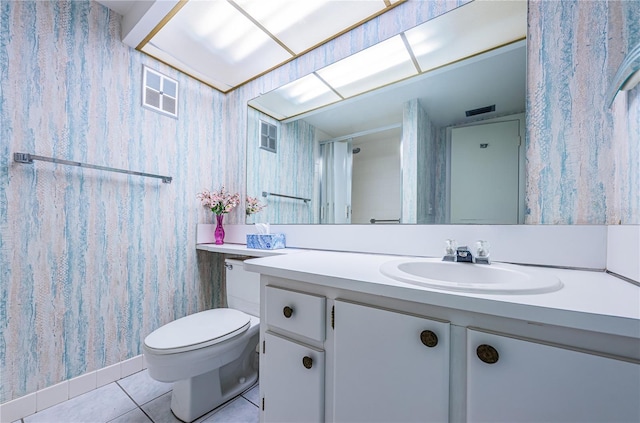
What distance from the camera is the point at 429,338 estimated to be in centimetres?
59

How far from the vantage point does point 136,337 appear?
62.7 inches

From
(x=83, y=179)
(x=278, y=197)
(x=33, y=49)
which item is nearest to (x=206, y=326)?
(x=278, y=197)

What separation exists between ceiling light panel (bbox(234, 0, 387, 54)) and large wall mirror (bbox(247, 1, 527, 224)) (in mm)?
201

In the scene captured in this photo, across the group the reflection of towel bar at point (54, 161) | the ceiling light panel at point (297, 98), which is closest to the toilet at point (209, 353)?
the reflection of towel bar at point (54, 161)

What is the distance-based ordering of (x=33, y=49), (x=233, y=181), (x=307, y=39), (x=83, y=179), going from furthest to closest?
1. (x=233, y=181)
2. (x=307, y=39)
3. (x=83, y=179)
4. (x=33, y=49)

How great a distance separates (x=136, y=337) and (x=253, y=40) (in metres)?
2.03

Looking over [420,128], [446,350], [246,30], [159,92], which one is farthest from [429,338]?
[159,92]

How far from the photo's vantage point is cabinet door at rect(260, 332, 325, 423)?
77cm

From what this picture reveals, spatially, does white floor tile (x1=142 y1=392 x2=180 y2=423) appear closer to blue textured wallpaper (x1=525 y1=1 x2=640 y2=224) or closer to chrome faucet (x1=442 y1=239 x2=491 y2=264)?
chrome faucet (x1=442 y1=239 x2=491 y2=264)

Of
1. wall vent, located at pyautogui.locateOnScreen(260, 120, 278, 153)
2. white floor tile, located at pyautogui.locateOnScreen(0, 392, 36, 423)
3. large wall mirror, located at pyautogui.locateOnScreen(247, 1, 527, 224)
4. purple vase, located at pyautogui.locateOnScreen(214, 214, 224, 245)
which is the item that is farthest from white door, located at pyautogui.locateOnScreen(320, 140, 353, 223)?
white floor tile, located at pyautogui.locateOnScreen(0, 392, 36, 423)

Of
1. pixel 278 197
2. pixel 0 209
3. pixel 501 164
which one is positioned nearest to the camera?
pixel 501 164

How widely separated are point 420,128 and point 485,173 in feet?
1.17

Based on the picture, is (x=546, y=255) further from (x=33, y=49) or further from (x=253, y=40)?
(x=33, y=49)

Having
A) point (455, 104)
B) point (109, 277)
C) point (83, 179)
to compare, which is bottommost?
point (109, 277)
